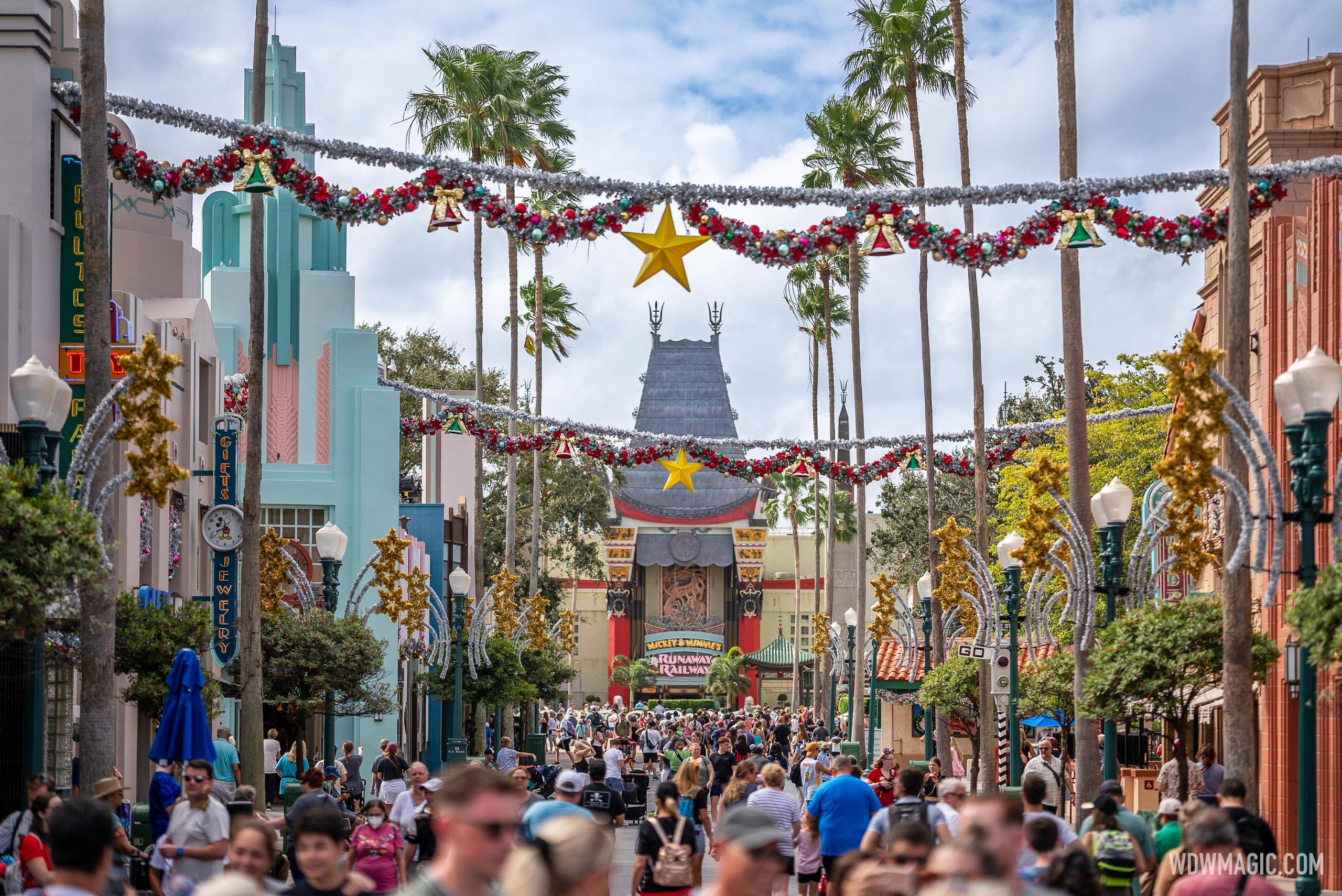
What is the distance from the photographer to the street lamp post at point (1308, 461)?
11.9 m

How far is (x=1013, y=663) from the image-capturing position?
22.5 meters

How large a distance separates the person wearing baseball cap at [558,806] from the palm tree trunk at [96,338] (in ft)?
16.5

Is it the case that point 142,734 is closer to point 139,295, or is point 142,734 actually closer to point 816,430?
point 139,295

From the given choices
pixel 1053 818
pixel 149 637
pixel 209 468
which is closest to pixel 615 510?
pixel 209 468

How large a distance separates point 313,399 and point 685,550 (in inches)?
2396

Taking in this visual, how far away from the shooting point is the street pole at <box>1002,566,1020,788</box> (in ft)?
73.9

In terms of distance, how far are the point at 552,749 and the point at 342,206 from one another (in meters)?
42.9

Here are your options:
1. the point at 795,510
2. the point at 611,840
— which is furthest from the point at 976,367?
the point at 795,510

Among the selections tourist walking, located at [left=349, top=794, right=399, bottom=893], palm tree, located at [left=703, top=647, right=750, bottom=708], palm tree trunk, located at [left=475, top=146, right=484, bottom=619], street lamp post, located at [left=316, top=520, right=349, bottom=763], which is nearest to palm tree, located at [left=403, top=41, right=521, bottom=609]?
palm tree trunk, located at [left=475, top=146, right=484, bottom=619]

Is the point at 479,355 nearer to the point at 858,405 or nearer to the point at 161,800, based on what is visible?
the point at 858,405

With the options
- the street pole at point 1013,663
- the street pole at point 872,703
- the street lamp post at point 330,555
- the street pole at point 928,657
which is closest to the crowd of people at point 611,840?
the street pole at point 1013,663

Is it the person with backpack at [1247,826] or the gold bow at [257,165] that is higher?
the gold bow at [257,165]

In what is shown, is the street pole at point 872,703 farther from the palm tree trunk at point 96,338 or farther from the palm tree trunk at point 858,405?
the palm tree trunk at point 96,338

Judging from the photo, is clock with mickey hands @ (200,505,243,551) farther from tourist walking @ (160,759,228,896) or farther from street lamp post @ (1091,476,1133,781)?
tourist walking @ (160,759,228,896)
